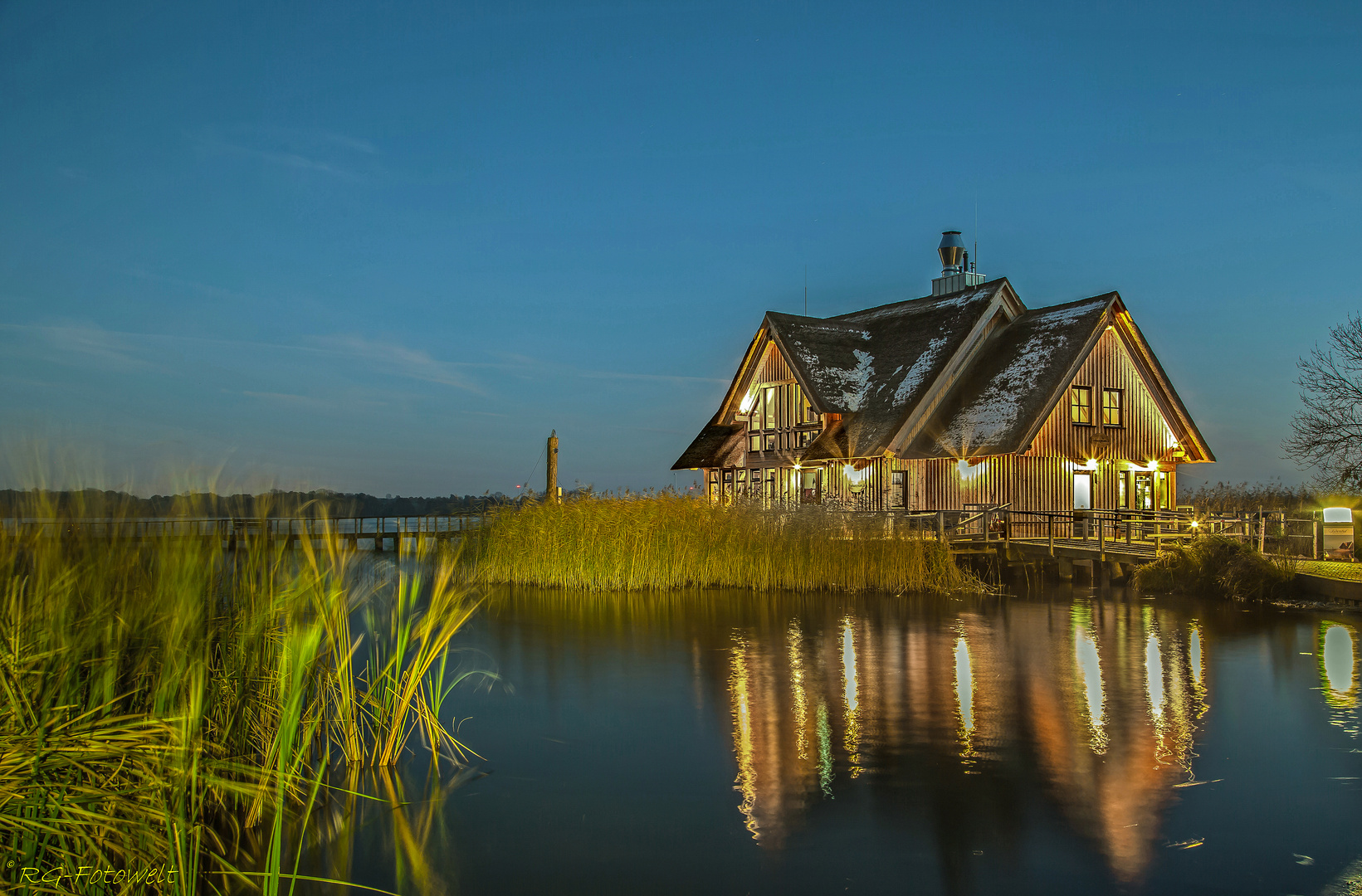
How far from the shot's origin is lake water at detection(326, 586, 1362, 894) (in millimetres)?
5641

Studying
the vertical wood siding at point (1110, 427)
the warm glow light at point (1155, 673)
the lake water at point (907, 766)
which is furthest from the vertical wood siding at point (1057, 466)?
the lake water at point (907, 766)

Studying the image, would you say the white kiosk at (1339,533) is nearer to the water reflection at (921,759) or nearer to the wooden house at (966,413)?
the wooden house at (966,413)

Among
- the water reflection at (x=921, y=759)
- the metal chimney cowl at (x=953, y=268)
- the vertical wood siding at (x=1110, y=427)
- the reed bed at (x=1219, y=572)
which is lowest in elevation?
the water reflection at (x=921, y=759)

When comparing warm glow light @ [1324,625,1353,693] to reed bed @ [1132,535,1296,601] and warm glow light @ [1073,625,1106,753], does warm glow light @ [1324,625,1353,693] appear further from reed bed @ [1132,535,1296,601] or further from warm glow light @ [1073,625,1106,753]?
reed bed @ [1132,535,1296,601]

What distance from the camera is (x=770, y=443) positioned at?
3534 centimetres

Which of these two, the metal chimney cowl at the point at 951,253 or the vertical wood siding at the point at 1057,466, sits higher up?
the metal chimney cowl at the point at 951,253

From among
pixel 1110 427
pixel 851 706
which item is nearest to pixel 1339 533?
pixel 1110 427

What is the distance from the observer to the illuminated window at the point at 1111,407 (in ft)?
102

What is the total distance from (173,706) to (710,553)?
1563cm

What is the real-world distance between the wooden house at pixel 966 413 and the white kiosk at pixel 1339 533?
718 cm

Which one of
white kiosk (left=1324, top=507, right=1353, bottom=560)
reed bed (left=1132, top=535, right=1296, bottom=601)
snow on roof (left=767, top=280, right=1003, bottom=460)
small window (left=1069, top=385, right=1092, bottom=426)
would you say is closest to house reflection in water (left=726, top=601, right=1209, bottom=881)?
reed bed (left=1132, top=535, right=1296, bottom=601)

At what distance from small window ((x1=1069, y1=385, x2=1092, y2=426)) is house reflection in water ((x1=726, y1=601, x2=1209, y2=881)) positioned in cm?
1559

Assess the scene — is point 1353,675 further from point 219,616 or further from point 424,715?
point 219,616

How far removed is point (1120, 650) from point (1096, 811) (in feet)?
23.7
